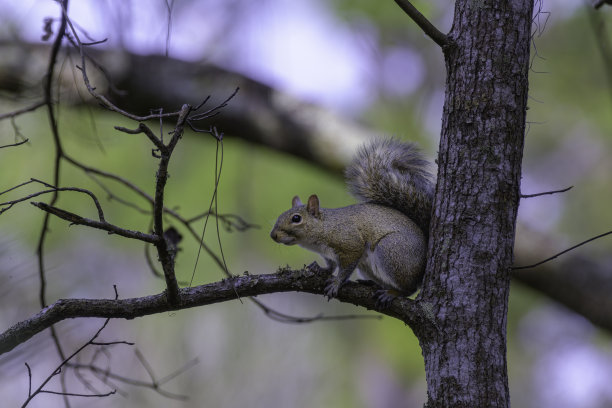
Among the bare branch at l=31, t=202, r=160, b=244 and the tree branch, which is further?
the tree branch

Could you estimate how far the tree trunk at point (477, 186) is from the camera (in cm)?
147

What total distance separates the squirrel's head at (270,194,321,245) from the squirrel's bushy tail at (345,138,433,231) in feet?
0.72

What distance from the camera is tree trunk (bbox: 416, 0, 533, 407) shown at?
1.47 metres

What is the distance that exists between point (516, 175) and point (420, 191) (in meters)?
0.71

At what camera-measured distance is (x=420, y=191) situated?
2236mm

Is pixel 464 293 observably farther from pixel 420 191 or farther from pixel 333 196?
pixel 333 196

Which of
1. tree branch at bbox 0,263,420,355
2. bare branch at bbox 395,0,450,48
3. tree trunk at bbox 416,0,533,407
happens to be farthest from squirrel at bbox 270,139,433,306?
bare branch at bbox 395,0,450,48

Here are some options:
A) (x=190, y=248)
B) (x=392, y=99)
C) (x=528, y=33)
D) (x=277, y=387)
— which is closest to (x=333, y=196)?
(x=190, y=248)

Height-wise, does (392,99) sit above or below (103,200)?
above

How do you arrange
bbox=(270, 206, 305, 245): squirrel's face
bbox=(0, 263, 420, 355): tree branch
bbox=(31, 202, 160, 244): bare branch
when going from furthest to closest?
bbox=(270, 206, 305, 245): squirrel's face, bbox=(0, 263, 420, 355): tree branch, bbox=(31, 202, 160, 244): bare branch

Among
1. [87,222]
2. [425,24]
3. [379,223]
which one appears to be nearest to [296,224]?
[379,223]

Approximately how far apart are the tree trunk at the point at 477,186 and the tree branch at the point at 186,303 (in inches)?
3.7

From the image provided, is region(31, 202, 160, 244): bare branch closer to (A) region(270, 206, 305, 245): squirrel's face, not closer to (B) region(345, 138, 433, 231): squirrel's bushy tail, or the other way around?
(A) region(270, 206, 305, 245): squirrel's face

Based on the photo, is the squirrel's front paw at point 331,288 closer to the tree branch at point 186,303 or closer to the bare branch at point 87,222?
the tree branch at point 186,303
